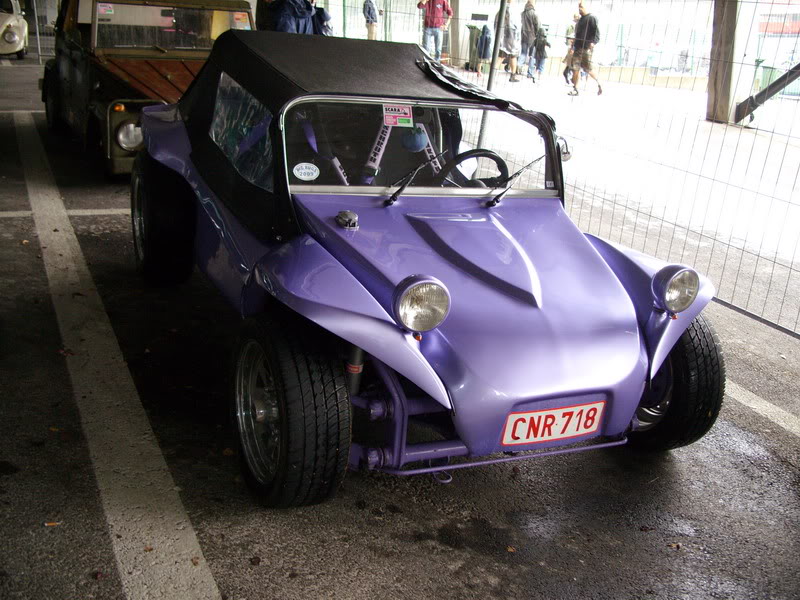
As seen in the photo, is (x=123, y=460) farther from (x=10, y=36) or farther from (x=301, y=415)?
(x=10, y=36)

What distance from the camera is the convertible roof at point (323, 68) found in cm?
360

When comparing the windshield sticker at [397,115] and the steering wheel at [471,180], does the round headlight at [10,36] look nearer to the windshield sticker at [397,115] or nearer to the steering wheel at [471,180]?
the windshield sticker at [397,115]

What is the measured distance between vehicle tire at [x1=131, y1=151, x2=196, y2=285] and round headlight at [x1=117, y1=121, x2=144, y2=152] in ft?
6.48

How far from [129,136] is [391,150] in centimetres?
388

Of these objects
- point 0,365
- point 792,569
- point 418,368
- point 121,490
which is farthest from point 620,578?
point 0,365

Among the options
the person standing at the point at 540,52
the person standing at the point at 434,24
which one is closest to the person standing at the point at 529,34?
the person standing at the point at 540,52

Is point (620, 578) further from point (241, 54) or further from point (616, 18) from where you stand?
point (616, 18)

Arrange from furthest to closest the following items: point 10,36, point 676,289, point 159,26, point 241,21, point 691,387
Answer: point 10,36, point 241,21, point 159,26, point 691,387, point 676,289

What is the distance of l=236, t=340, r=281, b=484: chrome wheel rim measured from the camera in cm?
292

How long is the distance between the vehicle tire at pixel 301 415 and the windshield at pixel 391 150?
0.89 m

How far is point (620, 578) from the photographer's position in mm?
2707

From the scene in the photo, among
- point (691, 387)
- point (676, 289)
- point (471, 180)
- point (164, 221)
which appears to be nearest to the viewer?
point (676, 289)

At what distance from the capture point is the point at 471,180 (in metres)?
3.75

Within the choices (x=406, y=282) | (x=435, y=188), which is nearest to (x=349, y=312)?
(x=406, y=282)
